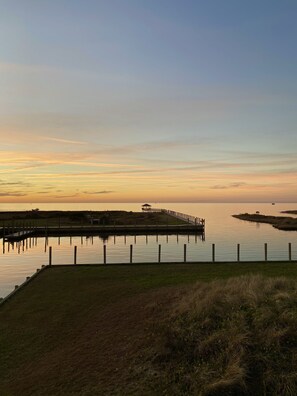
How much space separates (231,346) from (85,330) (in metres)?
5.36

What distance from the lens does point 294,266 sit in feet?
73.7

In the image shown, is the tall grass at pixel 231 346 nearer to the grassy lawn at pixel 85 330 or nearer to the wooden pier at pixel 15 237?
the grassy lawn at pixel 85 330

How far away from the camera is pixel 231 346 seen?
916 centimetres

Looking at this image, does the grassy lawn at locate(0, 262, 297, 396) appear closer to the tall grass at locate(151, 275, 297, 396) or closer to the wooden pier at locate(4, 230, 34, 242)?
the tall grass at locate(151, 275, 297, 396)

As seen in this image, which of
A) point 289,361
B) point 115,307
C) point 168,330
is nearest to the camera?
point 289,361

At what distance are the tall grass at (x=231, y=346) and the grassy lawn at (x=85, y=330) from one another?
765 mm

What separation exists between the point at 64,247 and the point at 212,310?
40197 mm

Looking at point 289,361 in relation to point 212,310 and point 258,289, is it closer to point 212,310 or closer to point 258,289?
point 212,310

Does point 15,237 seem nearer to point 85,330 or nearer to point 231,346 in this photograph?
point 85,330

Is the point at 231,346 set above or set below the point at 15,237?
above

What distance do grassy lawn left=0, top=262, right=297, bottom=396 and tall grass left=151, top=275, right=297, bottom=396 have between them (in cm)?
76

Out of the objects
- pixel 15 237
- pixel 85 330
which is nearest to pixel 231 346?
pixel 85 330

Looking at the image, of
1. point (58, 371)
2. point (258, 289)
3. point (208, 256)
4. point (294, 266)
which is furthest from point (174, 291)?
point (208, 256)

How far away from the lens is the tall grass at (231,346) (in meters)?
8.18
